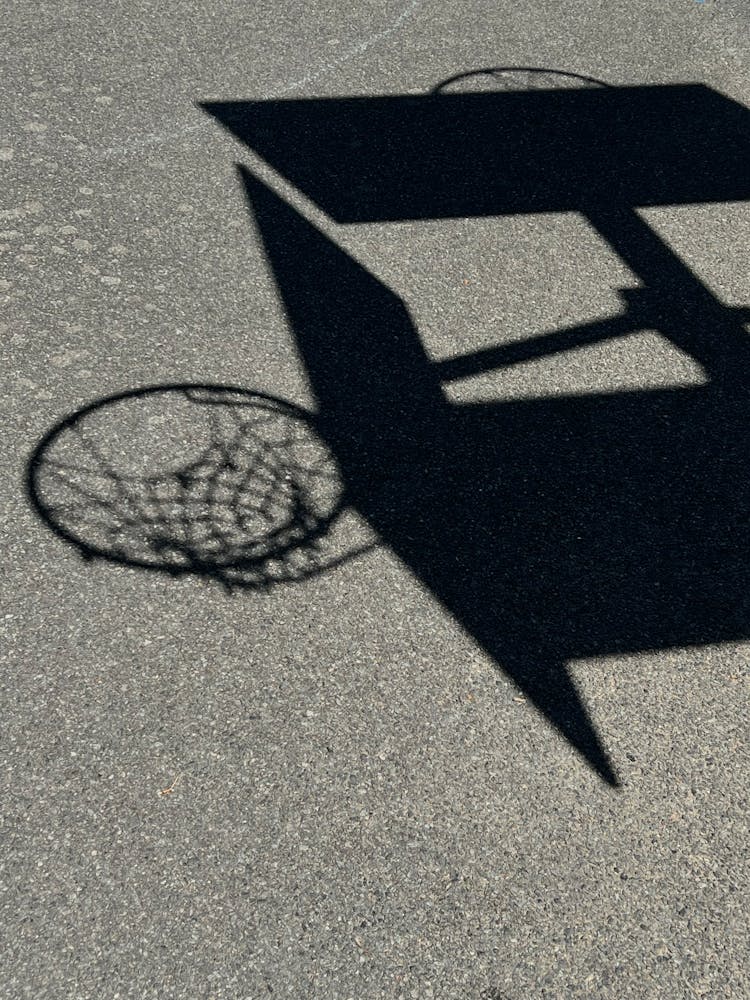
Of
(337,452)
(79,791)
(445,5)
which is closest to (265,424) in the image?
(337,452)

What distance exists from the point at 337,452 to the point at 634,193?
10.2ft

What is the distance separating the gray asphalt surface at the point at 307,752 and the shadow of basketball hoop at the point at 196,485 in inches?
2.9

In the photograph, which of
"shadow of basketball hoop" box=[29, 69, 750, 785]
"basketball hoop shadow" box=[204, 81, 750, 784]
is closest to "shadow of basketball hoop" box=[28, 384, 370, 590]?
"shadow of basketball hoop" box=[29, 69, 750, 785]

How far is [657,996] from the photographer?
320 centimetres

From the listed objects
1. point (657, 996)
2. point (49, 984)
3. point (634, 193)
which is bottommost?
point (49, 984)

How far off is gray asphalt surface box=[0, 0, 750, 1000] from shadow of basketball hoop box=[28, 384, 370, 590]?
74 mm

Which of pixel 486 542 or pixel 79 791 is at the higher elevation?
pixel 486 542

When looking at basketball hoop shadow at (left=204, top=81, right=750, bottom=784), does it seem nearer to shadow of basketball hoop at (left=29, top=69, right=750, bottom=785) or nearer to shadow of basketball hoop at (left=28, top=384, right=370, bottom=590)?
shadow of basketball hoop at (left=29, top=69, right=750, bottom=785)

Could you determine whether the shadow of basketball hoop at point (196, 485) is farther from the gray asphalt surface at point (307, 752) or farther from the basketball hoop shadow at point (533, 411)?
the basketball hoop shadow at point (533, 411)

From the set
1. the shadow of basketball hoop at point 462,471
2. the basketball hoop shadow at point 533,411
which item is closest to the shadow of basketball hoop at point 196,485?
the shadow of basketball hoop at point 462,471

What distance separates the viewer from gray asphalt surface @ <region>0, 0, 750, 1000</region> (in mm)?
3238

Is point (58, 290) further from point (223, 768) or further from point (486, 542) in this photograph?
point (223, 768)

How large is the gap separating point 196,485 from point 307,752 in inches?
53.3

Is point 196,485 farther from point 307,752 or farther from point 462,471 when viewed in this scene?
point 307,752
